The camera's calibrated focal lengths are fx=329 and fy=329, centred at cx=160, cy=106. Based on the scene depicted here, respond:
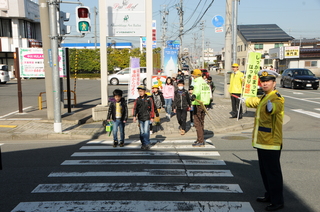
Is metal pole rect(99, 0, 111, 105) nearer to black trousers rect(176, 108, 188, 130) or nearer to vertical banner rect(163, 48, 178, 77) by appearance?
black trousers rect(176, 108, 188, 130)

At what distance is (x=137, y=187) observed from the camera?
555 cm

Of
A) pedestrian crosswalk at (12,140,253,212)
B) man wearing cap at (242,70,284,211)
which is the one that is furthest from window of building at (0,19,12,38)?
man wearing cap at (242,70,284,211)

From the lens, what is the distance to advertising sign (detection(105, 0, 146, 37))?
13.5 m

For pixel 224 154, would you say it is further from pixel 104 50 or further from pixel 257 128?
pixel 104 50

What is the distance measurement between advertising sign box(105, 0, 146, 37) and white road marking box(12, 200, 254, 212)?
972 centimetres

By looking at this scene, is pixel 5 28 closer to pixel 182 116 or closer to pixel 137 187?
pixel 182 116

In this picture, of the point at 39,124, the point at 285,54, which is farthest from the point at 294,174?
the point at 285,54

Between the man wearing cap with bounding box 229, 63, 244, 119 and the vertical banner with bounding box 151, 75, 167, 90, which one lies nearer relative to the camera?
the man wearing cap with bounding box 229, 63, 244, 119

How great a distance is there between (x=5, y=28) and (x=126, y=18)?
36.6 meters

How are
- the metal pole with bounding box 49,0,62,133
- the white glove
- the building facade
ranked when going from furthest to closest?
the building facade → the metal pole with bounding box 49,0,62,133 → the white glove

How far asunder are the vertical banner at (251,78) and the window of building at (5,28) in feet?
134

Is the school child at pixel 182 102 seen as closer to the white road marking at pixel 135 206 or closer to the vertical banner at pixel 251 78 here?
the vertical banner at pixel 251 78

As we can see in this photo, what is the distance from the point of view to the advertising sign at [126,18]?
1349cm

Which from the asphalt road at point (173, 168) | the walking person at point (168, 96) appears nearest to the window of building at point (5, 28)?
the walking person at point (168, 96)
